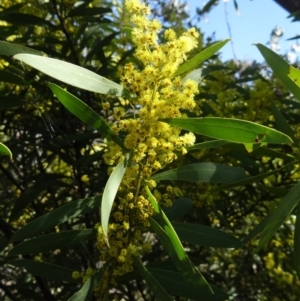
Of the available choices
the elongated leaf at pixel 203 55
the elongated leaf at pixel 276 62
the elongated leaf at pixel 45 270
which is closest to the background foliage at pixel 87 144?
the elongated leaf at pixel 45 270

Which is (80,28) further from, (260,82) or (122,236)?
(122,236)

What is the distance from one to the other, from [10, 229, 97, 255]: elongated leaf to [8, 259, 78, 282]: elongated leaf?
134 mm

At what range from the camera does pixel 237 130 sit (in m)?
1.34

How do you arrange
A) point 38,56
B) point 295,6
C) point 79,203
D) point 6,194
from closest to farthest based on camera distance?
point 38,56, point 79,203, point 295,6, point 6,194

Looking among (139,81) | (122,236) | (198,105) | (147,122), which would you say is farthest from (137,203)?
(198,105)

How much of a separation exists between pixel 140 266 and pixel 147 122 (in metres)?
0.46

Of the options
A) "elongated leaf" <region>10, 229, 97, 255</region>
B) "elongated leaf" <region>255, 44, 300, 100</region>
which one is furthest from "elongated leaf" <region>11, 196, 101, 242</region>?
"elongated leaf" <region>255, 44, 300, 100</region>

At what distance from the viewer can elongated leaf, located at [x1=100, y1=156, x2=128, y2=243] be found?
1.23 metres

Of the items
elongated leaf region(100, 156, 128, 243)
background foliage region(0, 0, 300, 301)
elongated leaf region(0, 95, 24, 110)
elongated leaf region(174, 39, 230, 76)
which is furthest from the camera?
background foliage region(0, 0, 300, 301)

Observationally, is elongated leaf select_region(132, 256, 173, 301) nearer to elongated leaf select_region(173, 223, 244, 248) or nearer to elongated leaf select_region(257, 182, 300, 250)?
elongated leaf select_region(173, 223, 244, 248)

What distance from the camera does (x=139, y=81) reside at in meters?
1.45

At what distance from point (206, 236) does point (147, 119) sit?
0.44 metres

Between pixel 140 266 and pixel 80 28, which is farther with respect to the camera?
pixel 80 28

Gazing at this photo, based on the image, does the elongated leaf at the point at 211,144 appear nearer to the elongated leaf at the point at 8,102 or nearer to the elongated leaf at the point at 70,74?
the elongated leaf at the point at 70,74
